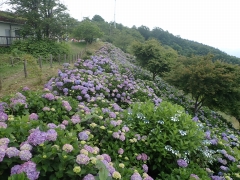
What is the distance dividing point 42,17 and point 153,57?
34.5 ft

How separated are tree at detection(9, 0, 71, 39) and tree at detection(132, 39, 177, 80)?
7429 millimetres

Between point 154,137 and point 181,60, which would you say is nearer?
point 154,137

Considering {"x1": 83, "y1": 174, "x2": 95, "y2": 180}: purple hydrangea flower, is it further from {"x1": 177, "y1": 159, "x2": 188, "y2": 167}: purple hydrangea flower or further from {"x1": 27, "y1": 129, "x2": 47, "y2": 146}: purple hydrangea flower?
{"x1": 177, "y1": 159, "x2": 188, "y2": 167}: purple hydrangea flower

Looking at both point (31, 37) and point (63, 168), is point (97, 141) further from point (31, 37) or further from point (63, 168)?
point (31, 37)

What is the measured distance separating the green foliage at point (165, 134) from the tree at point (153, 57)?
33.7ft

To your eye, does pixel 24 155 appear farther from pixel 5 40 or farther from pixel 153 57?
pixel 5 40

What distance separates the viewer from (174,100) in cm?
1040

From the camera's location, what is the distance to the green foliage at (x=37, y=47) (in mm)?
14950

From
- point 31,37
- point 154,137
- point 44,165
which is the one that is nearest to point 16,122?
point 44,165

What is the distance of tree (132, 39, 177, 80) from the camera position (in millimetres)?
13586

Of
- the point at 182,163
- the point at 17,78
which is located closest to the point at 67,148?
the point at 182,163

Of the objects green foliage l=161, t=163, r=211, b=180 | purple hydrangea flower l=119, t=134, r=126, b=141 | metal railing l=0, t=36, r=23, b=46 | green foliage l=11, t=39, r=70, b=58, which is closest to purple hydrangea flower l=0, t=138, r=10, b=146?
purple hydrangea flower l=119, t=134, r=126, b=141

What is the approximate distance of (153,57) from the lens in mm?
14141

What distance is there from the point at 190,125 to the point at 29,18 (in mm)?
16498
